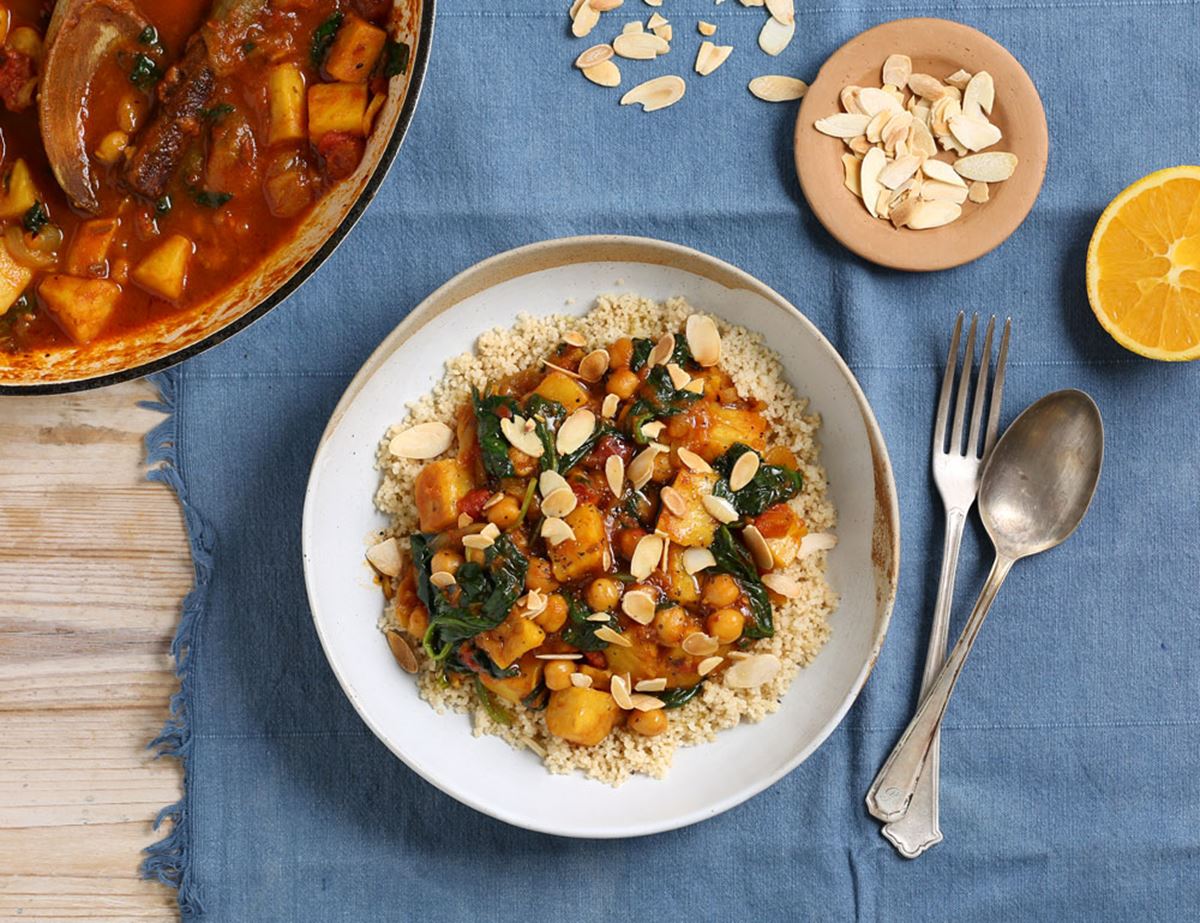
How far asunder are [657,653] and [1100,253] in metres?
1.60

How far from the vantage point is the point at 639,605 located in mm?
2527

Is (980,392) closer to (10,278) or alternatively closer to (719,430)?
(719,430)

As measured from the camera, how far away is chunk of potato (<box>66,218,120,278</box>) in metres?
2.53

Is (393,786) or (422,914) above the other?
(393,786)

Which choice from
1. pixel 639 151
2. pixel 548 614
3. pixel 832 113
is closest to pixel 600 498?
pixel 548 614

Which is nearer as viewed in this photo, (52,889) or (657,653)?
(657,653)

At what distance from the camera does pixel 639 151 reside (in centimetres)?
291

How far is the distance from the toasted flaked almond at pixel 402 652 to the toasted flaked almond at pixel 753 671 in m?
0.82

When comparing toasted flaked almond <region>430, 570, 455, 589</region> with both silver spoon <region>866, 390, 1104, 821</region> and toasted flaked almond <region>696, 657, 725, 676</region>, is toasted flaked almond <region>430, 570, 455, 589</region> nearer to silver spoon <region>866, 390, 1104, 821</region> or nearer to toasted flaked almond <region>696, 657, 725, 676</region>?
toasted flaked almond <region>696, 657, 725, 676</region>

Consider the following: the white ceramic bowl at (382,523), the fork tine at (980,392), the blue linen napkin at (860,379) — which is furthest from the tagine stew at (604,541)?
the fork tine at (980,392)

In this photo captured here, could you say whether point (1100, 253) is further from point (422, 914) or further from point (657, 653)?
point (422, 914)

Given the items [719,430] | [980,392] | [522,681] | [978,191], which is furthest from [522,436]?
[978,191]

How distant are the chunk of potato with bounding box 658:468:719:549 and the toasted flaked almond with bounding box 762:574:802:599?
197 millimetres

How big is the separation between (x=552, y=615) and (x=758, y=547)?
55cm
